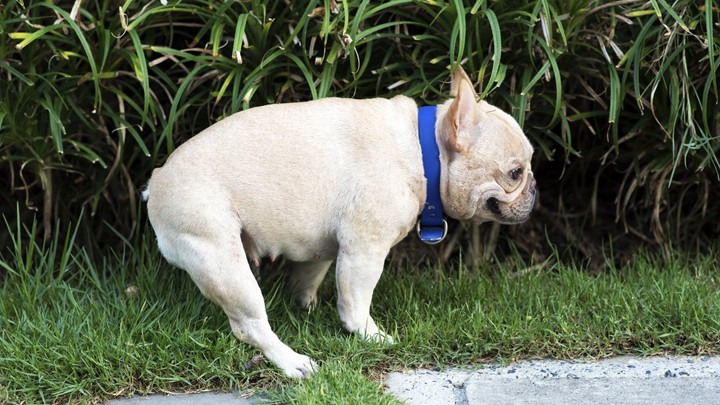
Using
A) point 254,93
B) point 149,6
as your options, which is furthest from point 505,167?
point 149,6

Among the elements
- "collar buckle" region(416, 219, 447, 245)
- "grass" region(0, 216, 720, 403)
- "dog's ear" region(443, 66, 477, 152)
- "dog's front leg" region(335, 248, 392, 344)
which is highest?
"dog's ear" region(443, 66, 477, 152)

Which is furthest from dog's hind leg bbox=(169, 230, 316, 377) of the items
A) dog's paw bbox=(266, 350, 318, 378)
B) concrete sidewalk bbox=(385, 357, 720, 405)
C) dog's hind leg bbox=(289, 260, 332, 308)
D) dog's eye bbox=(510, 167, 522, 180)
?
dog's eye bbox=(510, 167, 522, 180)

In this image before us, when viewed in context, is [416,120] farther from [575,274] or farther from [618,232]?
[618,232]

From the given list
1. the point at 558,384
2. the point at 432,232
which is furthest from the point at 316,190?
the point at 558,384

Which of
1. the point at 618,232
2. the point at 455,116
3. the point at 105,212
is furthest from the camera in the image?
the point at 618,232

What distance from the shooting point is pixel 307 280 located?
13.7 ft

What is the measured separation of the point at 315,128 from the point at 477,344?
1.05m

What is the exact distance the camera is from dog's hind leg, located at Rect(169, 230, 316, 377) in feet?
11.6

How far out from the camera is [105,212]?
4918 mm

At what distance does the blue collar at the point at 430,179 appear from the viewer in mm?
3740

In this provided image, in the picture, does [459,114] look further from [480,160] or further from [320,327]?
[320,327]

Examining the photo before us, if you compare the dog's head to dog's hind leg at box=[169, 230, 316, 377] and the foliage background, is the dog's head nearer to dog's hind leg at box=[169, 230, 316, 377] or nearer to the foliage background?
the foliage background

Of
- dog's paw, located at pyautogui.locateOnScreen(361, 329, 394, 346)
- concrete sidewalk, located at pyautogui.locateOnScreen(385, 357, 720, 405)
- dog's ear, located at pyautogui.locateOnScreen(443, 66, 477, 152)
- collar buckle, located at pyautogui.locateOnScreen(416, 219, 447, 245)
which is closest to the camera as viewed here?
concrete sidewalk, located at pyautogui.locateOnScreen(385, 357, 720, 405)

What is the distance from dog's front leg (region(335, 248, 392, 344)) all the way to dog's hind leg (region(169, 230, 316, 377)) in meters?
0.29
